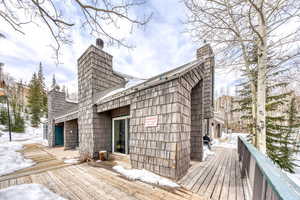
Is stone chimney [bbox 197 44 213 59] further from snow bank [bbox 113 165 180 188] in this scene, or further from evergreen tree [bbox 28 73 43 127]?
evergreen tree [bbox 28 73 43 127]

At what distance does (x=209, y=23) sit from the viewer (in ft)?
13.3

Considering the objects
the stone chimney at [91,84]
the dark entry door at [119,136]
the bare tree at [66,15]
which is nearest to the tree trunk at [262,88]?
the bare tree at [66,15]

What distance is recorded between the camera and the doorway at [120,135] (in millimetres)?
5125

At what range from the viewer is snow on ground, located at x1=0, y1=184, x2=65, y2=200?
227cm

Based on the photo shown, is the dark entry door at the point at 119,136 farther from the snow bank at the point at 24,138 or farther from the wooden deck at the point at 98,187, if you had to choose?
the snow bank at the point at 24,138

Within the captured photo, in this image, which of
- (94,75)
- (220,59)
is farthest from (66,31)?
(220,59)

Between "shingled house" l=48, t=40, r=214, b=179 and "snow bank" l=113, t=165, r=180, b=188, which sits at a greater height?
"shingled house" l=48, t=40, r=214, b=179

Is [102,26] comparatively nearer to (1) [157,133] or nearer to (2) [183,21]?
(2) [183,21]

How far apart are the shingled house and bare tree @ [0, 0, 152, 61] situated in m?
1.98

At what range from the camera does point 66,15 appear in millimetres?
3061

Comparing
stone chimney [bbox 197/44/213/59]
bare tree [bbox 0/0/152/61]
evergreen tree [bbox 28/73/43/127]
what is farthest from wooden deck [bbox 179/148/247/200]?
evergreen tree [bbox 28/73/43/127]

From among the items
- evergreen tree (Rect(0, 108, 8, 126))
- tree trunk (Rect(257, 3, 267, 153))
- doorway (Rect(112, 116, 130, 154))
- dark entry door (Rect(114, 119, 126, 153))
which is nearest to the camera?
tree trunk (Rect(257, 3, 267, 153))

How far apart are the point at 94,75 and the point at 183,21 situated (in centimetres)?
447

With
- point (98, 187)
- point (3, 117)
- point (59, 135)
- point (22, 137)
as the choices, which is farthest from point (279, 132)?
point (3, 117)
